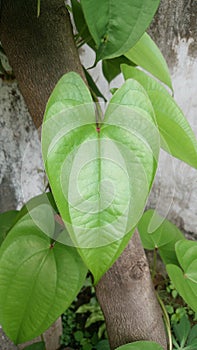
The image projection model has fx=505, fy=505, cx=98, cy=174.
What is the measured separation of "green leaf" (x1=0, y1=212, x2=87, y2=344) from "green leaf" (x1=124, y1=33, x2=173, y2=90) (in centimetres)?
21

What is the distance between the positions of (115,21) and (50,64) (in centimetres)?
18

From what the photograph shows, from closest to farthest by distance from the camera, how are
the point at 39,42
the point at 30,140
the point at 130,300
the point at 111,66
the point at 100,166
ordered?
the point at 100,166
the point at 39,42
the point at 130,300
the point at 111,66
the point at 30,140

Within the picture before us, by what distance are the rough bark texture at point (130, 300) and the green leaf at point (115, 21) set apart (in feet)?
0.96

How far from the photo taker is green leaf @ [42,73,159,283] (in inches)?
14.0

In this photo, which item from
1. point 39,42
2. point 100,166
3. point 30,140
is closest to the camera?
point 100,166

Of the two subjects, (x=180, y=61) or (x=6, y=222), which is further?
(x=180, y=61)

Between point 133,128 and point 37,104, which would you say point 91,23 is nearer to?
point 133,128

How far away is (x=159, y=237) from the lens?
767mm

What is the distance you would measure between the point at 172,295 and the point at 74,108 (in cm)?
90

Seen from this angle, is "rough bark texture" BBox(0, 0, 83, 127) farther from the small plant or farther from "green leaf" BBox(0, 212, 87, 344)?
the small plant

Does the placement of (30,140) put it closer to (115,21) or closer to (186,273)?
(186,273)

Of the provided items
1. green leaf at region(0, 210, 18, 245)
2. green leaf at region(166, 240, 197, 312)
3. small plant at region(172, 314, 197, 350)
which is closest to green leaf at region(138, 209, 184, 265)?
green leaf at region(166, 240, 197, 312)

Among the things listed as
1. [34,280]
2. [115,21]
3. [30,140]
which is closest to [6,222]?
[34,280]

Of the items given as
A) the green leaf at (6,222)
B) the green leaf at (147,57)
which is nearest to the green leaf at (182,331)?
the green leaf at (6,222)
